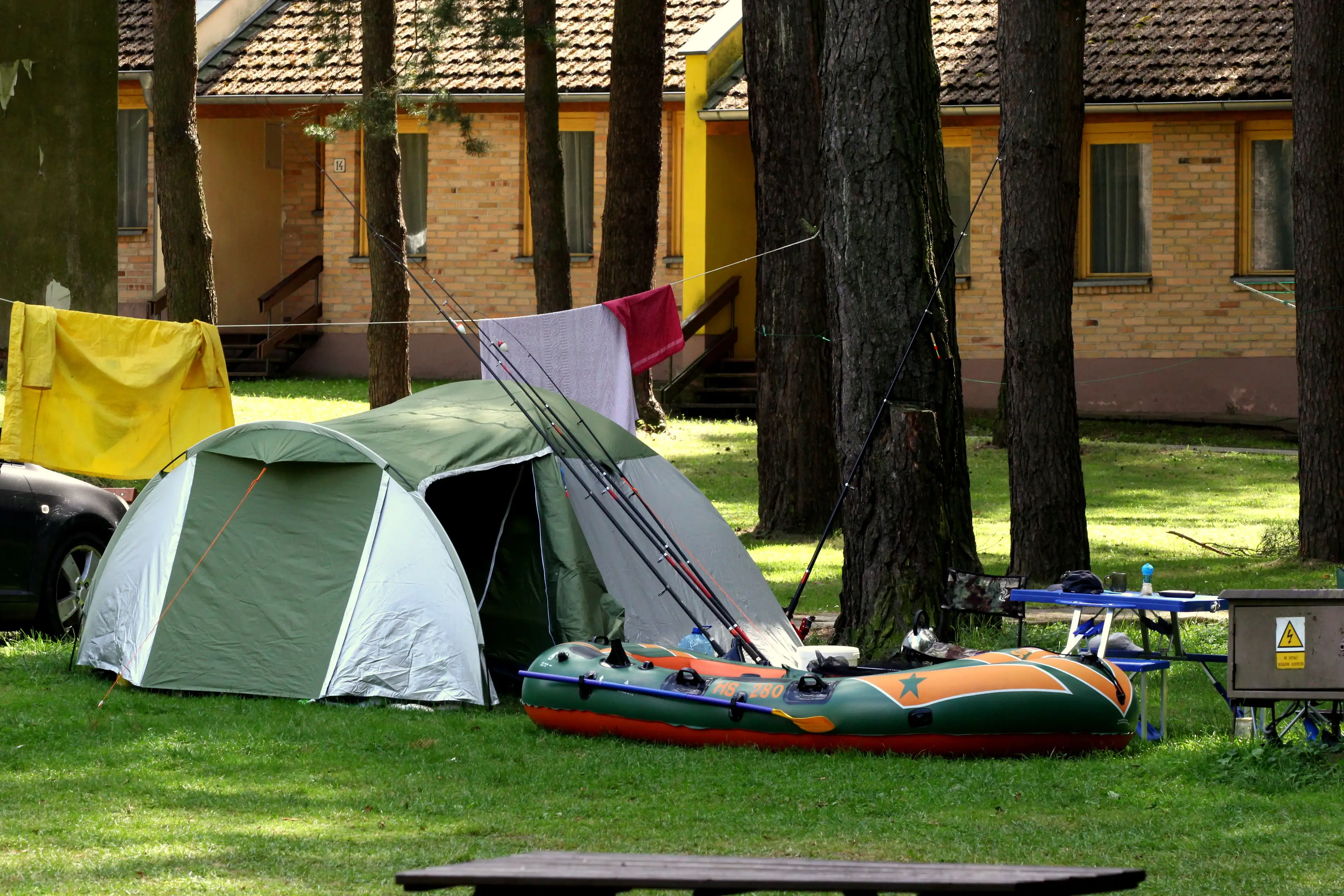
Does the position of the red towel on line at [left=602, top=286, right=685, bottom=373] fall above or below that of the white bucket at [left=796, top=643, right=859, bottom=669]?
above

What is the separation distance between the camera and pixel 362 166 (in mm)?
25594

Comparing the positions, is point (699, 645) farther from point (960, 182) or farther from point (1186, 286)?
point (960, 182)

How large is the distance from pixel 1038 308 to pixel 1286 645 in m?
5.58

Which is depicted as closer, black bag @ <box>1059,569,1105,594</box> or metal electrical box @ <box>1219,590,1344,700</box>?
metal electrical box @ <box>1219,590,1344,700</box>

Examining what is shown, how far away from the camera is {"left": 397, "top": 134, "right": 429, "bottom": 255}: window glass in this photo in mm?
25781

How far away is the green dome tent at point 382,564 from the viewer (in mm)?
8844

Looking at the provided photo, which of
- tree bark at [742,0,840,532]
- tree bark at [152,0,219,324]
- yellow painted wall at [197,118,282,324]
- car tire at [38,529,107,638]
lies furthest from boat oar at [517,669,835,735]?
yellow painted wall at [197,118,282,324]

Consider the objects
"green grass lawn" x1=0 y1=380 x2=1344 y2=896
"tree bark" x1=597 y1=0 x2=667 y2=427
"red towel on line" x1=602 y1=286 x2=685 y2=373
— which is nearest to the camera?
"green grass lawn" x1=0 y1=380 x2=1344 y2=896

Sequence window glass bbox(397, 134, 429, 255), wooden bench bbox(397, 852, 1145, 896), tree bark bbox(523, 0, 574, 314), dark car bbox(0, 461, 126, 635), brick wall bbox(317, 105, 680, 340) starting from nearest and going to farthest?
wooden bench bbox(397, 852, 1145, 896)
dark car bbox(0, 461, 126, 635)
tree bark bbox(523, 0, 574, 314)
brick wall bbox(317, 105, 680, 340)
window glass bbox(397, 134, 429, 255)

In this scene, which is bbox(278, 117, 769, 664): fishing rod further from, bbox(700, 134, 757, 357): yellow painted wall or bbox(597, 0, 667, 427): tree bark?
bbox(700, 134, 757, 357): yellow painted wall

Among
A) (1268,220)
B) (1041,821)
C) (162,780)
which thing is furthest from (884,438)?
(1268,220)

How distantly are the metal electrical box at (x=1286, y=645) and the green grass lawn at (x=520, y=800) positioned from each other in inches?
11.9

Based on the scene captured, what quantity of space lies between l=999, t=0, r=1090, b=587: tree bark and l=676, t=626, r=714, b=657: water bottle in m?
3.85

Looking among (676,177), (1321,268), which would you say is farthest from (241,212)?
(1321,268)
